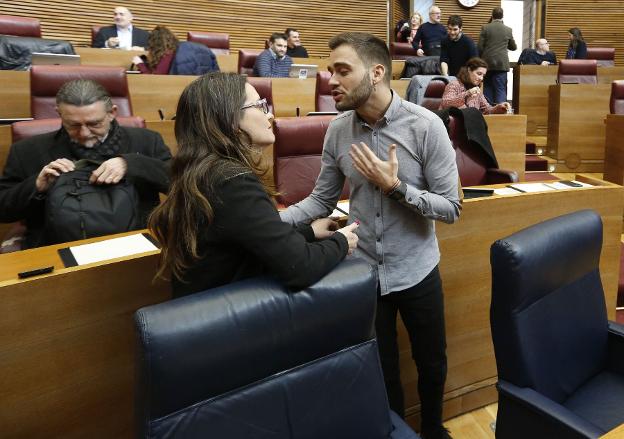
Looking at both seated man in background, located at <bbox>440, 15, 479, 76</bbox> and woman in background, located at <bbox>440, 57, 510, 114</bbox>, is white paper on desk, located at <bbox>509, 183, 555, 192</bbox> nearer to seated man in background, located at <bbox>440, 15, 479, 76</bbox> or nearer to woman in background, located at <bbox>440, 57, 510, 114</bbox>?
woman in background, located at <bbox>440, 57, 510, 114</bbox>

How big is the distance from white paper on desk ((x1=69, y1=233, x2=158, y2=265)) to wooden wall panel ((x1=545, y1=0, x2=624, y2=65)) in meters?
7.65

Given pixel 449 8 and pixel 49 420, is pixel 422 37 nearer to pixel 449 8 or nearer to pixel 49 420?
pixel 449 8

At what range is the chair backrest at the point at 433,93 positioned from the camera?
366 centimetres

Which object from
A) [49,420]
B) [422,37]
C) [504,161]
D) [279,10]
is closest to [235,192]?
[49,420]

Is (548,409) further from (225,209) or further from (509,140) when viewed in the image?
(509,140)

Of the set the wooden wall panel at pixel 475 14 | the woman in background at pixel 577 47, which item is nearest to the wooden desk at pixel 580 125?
the woman in background at pixel 577 47

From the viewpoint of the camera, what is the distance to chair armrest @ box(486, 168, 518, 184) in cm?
229

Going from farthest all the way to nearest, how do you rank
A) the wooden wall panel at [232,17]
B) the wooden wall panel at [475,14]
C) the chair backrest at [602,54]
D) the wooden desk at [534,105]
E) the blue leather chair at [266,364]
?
the wooden wall panel at [475,14] < the chair backrest at [602,54] < the wooden desk at [534,105] < the wooden wall panel at [232,17] < the blue leather chair at [266,364]

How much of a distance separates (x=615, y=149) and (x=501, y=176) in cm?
165

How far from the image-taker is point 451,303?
1.44 meters

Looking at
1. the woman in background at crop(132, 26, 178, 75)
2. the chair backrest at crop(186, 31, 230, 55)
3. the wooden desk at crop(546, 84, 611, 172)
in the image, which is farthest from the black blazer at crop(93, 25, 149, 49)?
the wooden desk at crop(546, 84, 611, 172)

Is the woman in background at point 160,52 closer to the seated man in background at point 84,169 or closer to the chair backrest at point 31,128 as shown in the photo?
the chair backrest at point 31,128

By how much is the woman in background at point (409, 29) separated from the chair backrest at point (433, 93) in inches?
98.9

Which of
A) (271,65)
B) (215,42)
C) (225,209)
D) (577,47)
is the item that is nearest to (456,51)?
(271,65)
